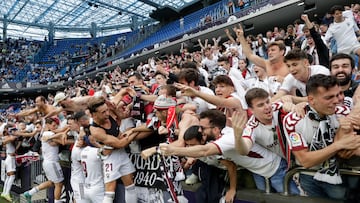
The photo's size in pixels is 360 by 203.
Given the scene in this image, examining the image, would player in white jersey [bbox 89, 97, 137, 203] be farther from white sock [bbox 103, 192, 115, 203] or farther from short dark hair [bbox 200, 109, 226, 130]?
short dark hair [bbox 200, 109, 226, 130]

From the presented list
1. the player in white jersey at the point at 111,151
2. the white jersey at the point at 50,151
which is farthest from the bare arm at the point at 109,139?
the white jersey at the point at 50,151

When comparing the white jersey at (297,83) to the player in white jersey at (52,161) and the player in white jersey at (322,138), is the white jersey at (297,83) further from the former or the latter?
the player in white jersey at (52,161)

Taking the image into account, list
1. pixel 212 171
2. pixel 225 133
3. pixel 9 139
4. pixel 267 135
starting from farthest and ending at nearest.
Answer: pixel 9 139, pixel 212 171, pixel 225 133, pixel 267 135

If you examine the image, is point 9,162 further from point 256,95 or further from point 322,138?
point 322,138

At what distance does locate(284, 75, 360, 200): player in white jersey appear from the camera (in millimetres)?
1975

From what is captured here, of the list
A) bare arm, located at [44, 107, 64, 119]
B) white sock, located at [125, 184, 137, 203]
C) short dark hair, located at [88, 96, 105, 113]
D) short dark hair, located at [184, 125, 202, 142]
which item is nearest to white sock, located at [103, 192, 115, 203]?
white sock, located at [125, 184, 137, 203]

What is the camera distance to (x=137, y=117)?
4.50 meters

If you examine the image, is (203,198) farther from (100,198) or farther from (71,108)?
(71,108)

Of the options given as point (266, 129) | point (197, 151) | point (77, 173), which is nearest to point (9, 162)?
point (77, 173)

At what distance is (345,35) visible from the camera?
19.4 ft

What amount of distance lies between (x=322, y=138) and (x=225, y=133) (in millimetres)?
798

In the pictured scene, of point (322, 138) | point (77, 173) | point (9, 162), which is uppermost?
point (322, 138)

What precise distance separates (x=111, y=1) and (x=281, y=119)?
1482 inches

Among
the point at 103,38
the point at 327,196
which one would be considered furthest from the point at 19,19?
the point at 327,196
